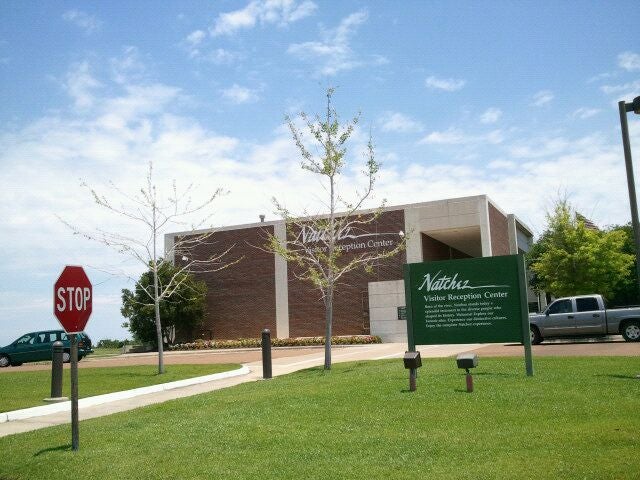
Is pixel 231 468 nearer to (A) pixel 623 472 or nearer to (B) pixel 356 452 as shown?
(B) pixel 356 452

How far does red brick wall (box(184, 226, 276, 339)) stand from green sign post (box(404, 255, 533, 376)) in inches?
1118

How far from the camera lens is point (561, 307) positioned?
75.7ft

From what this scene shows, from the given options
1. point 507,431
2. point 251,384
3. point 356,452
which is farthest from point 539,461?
point 251,384

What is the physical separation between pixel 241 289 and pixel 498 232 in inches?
700

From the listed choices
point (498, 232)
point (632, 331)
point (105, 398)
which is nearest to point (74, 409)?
point (105, 398)

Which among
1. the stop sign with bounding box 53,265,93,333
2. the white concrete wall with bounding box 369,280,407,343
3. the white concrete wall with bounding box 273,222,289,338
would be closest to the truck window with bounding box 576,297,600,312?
the white concrete wall with bounding box 369,280,407,343

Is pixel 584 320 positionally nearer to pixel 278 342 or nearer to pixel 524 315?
pixel 524 315

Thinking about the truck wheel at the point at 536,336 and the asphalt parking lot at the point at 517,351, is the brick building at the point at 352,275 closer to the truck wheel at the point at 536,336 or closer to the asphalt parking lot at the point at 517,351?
the asphalt parking lot at the point at 517,351

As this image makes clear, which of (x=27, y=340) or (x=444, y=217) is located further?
(x=444, y=217)

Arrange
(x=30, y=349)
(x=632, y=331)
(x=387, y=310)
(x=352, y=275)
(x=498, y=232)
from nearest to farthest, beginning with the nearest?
(x=632, y=331)
(x=30, y=349)
(x=387, y=310)
(x=352, y=275)
(x=498, y=232)

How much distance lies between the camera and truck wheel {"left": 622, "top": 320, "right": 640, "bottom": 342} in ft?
71.2

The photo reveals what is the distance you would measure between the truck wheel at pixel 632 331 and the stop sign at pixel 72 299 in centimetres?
1988

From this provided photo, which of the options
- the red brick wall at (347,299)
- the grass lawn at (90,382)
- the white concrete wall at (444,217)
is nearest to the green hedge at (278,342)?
the red brick wall at (347,299)

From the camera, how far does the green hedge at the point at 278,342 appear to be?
116ft
